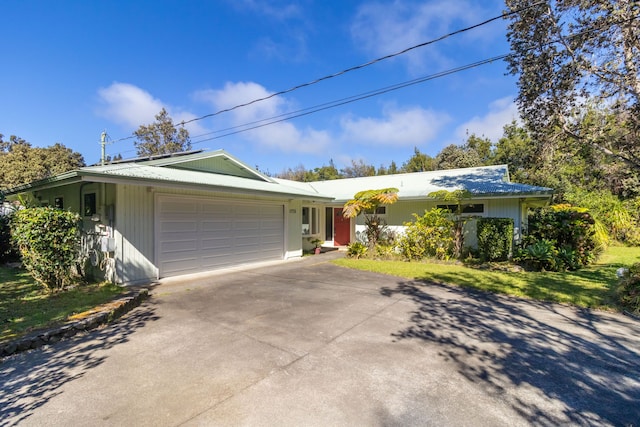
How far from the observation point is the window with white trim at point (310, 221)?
15844 millimetres

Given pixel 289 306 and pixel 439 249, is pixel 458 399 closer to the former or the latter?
pixel 289 306

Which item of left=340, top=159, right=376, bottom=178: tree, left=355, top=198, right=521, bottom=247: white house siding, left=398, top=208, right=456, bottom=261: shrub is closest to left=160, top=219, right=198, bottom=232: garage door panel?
left=398, top=208, right=456, bottom=261: shrub

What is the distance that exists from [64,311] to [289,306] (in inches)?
156

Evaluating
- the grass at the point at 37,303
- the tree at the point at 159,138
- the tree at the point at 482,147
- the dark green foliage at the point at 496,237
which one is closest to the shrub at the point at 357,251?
the dark green foliage at the point at 496,237

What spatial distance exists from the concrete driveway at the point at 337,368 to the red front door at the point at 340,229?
34.1 ft

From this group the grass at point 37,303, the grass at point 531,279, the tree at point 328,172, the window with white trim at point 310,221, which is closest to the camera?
the grass at point 37,303

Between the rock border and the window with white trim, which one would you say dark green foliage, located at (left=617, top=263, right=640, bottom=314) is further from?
the window with white trim

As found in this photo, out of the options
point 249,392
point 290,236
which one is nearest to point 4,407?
point 249,392

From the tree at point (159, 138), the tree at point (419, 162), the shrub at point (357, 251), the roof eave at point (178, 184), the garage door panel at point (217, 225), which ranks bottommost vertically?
the shrub at point (357, 251)

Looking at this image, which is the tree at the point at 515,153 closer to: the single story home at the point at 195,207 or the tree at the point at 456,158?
the tree at the point at 456,158

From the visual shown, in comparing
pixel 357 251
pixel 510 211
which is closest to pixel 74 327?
pixel 357 251

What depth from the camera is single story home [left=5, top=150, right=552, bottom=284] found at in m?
7.49

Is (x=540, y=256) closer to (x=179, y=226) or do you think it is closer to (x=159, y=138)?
(x=179, y=226)

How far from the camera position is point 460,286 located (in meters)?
7.66
